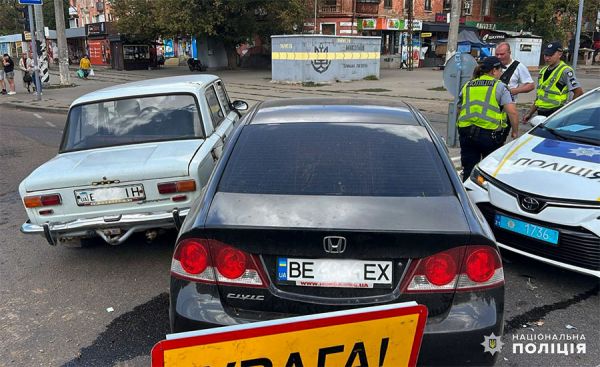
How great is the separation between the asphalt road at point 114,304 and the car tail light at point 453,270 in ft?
3.48

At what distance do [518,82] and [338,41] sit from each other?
19.1 meters

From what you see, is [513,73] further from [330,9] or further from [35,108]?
[330,9]

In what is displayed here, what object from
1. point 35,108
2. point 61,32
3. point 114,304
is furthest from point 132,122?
point 61,32

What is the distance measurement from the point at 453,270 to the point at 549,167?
2430 mm

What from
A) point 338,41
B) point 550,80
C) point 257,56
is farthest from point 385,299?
point 257,56

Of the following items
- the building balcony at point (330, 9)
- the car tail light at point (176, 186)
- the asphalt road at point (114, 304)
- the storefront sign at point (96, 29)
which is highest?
the building balcony at point (330, 9)

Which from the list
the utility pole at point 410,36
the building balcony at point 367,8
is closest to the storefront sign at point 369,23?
the building balcony at point 367,8

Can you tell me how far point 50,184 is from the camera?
4.16 m

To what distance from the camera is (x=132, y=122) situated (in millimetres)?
5152

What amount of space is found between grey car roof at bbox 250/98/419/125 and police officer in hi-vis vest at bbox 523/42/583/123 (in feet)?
13.5

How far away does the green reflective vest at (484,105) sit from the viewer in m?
5.46

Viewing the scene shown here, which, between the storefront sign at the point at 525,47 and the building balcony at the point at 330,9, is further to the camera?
the building balcony at the point at 330,9

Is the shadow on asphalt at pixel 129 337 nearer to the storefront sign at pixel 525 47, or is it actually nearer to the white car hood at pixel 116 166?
the white car hood at pixel 116 166

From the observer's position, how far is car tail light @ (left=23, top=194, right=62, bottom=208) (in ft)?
13.7
